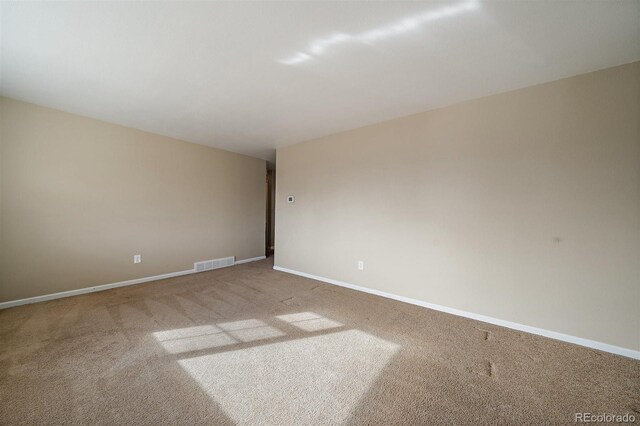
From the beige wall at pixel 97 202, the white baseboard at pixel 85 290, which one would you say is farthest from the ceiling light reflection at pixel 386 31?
the white baseboard at pixel 85 290

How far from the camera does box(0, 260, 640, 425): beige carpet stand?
4.50ft

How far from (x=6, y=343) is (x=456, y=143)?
4.79 meters

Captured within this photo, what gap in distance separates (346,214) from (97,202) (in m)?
3.67

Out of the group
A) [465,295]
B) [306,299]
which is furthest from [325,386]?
[465,295]

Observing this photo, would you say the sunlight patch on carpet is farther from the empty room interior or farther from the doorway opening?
the doorway opening

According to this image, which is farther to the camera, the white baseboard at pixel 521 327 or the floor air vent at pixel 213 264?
the floor air vent at pixel 213 264

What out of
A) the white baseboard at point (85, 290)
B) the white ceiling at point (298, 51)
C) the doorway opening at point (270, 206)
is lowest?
the white baseboard at point (85, 290)

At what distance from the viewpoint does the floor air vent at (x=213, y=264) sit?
453cm

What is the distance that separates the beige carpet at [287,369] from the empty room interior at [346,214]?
2 cm

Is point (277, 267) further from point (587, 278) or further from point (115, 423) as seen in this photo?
point (587, 278)

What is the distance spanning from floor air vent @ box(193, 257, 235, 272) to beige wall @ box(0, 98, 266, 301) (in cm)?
12

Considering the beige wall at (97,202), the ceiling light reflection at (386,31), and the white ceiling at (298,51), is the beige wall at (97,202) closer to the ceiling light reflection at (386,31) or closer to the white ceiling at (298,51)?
the white ceiling at (298,51)

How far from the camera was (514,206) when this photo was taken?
2.48 meters

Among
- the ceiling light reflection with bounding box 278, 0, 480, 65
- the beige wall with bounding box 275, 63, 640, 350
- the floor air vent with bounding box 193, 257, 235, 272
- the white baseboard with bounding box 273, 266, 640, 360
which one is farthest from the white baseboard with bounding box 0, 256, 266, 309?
the ceiling light reflection with bounding box 278, 0, 480, 65
